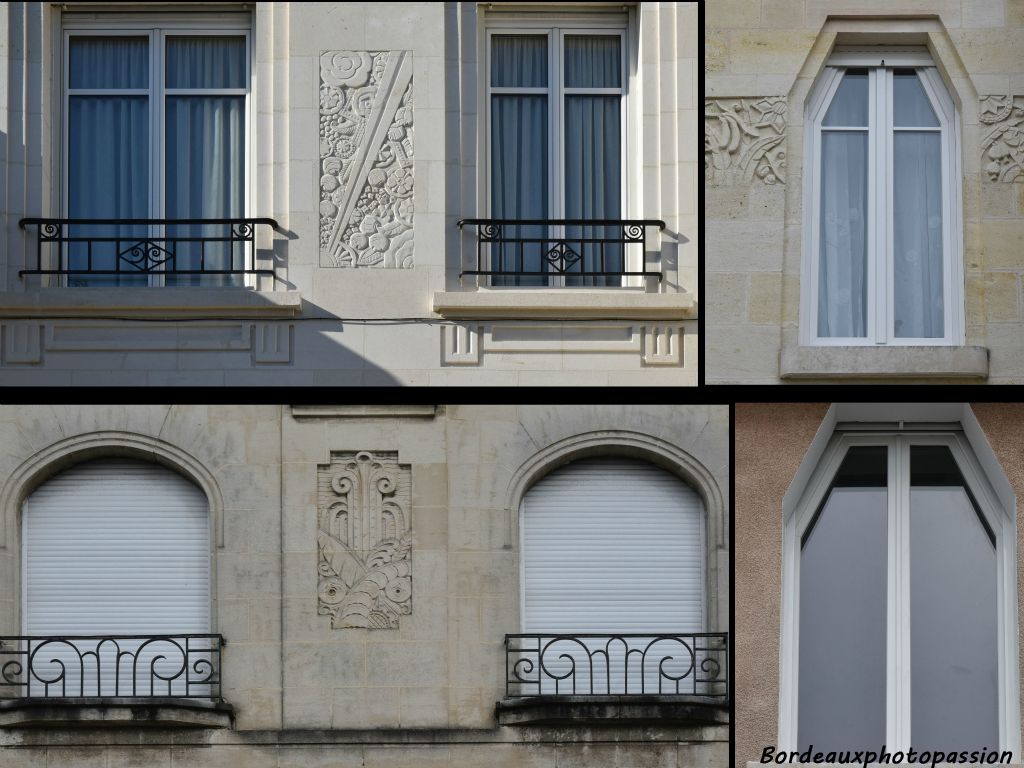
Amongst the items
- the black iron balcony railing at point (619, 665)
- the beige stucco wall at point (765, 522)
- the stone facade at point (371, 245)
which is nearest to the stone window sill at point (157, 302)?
the stone facade at point (371, 245)

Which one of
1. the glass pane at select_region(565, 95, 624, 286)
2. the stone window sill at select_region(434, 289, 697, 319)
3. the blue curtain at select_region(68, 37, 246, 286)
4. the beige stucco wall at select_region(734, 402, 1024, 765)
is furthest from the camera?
the blue curtain at select_region(68, 37, 246, 286)

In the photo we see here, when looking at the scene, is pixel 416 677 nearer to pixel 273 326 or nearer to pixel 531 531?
pixel 531 531

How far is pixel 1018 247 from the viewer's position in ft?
28.8

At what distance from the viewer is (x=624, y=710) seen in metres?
8.62

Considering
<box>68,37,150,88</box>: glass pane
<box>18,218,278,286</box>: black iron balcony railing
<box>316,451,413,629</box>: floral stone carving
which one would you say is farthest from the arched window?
<box>68,37,150,88</box>: glass pane

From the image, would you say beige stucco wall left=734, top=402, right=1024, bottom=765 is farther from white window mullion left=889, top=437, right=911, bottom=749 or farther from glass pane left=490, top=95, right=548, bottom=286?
glass pane left=490, top=95, right=548, bottom=286

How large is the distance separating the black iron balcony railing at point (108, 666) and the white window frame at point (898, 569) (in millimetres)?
2772

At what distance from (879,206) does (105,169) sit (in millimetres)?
3878

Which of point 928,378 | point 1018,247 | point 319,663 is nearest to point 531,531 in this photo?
point 319,663

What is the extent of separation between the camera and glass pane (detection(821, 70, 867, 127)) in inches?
344

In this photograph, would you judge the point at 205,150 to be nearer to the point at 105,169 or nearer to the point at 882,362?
the point at 105,169

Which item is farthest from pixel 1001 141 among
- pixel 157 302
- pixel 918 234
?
pixel 157 302

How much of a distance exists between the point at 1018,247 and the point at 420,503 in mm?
3149

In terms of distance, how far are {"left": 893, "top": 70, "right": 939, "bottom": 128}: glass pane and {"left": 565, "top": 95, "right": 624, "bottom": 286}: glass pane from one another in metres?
1.38
